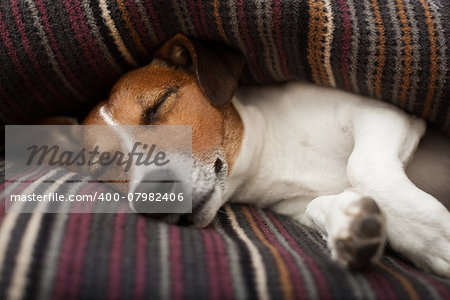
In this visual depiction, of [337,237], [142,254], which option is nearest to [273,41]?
[337,237]

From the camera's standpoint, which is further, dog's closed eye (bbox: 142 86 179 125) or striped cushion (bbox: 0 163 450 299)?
dog's closed eye (bbox: 142 86 179 125)

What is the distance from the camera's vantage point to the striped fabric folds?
1267 mm

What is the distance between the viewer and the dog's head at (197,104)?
1298 mm

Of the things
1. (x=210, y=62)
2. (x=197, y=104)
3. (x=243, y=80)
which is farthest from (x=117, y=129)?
(x=243, y=80)

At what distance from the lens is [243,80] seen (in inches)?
64.4

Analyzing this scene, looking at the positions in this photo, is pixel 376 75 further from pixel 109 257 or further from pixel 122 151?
pixel 109 257

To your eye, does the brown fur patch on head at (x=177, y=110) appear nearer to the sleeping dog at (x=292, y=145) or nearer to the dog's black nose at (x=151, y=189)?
the sleeping dog at (x=292, y=145)

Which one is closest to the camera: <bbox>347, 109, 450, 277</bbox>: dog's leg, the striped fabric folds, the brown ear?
<bbox>347, 109, 450, 277</bbox>: dog's leg

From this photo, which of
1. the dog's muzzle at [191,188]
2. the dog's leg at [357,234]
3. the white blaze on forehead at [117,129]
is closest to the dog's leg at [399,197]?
the dog's leg at [357,234]

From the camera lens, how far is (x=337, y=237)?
93 cm

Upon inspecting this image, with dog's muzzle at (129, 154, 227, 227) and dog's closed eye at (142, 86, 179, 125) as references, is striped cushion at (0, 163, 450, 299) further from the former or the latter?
Answer: dog's closed eye at (142, 86, 179, 125)

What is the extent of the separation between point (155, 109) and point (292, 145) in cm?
50

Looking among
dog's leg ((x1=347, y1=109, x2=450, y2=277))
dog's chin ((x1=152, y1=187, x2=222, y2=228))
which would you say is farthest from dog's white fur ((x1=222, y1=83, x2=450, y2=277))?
dog's chin ((x1=152, y1=187, x2=222, y2=228))

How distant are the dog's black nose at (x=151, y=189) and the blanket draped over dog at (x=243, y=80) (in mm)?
69
